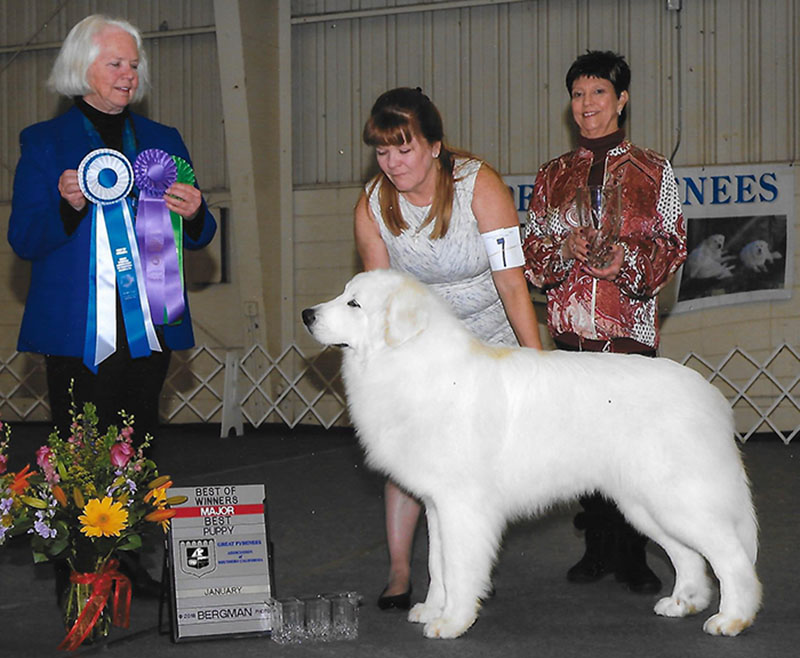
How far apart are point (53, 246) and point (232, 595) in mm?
1304

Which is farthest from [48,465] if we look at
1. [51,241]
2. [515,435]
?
[515,435]

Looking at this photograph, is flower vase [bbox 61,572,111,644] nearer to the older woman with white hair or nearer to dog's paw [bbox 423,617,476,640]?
the older woman with white hair

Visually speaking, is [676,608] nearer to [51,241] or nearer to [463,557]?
[463,557]

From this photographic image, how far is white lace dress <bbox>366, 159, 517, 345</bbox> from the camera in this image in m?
3.48

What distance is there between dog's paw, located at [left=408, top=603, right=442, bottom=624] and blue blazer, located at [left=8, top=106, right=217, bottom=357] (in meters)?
1.42

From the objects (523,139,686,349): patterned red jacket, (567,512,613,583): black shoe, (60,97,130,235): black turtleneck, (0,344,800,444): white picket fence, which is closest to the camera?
(60,97,130,235): black turtleneck

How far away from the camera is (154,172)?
11.2 feet

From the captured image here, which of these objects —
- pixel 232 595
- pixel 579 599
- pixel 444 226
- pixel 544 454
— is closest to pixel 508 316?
pixel 444 226

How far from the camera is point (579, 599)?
3.64 meters

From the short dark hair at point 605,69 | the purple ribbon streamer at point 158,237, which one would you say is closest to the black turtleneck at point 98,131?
the purple ribbon streamer at point 158,237

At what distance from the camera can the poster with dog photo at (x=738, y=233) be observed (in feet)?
27.5

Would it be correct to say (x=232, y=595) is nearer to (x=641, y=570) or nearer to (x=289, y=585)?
(x=289, y=585)

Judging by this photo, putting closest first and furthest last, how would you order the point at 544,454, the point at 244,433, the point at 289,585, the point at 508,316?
the point at 544,454, the point at 508,316, the point at 289,585, the point at 244,433

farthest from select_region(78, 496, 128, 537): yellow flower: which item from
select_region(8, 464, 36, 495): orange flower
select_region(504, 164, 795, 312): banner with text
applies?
select_region(504, 164, 795, 312): banner with text
